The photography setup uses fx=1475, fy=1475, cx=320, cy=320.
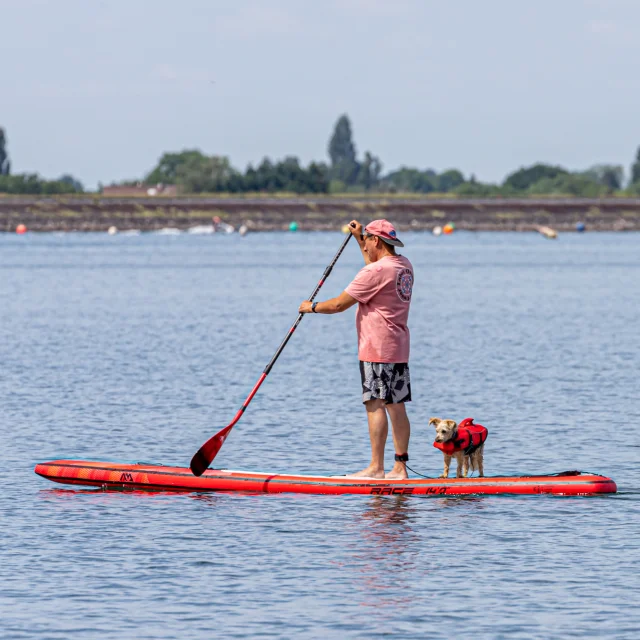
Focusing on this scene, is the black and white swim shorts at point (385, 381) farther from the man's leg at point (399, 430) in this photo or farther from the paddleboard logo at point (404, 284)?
the paddleboard logo at point (404, 284)

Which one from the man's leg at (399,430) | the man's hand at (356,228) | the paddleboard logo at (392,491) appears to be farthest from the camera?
the paddleboard logo at (392,491)

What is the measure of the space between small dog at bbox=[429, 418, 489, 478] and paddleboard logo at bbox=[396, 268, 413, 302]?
138 centimetres

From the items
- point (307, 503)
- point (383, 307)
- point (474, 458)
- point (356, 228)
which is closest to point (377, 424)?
point (307, 503)

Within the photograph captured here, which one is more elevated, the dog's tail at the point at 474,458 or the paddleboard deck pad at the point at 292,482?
the dog's tail at the point at 474,458

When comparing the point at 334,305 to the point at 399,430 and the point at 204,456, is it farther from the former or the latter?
the point at 204,456

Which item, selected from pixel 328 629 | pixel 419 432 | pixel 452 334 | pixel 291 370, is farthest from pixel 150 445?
pixel 452 334

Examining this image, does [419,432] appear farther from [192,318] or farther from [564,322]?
[192,318]

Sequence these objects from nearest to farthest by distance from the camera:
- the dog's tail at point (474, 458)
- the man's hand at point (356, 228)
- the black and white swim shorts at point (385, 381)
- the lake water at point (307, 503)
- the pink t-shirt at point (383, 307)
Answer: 1. the lake water at point (307, 503)
2. the man's hand at point (356, 228)
3. the pink t-shirt at point (383, 307)
4. the black and white swim shorts at point (385, 381)
5. the dog's tail at point (474, 458)

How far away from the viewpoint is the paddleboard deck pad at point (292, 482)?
15.8 metres

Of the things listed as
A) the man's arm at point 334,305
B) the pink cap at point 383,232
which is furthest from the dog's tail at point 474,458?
the pink cap at point 383,232

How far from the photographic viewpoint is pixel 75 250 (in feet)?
466

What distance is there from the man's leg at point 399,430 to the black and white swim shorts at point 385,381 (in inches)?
3.8

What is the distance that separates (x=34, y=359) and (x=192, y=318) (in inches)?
650

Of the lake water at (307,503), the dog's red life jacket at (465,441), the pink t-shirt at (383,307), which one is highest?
the pink t-shirt at (383,307)
